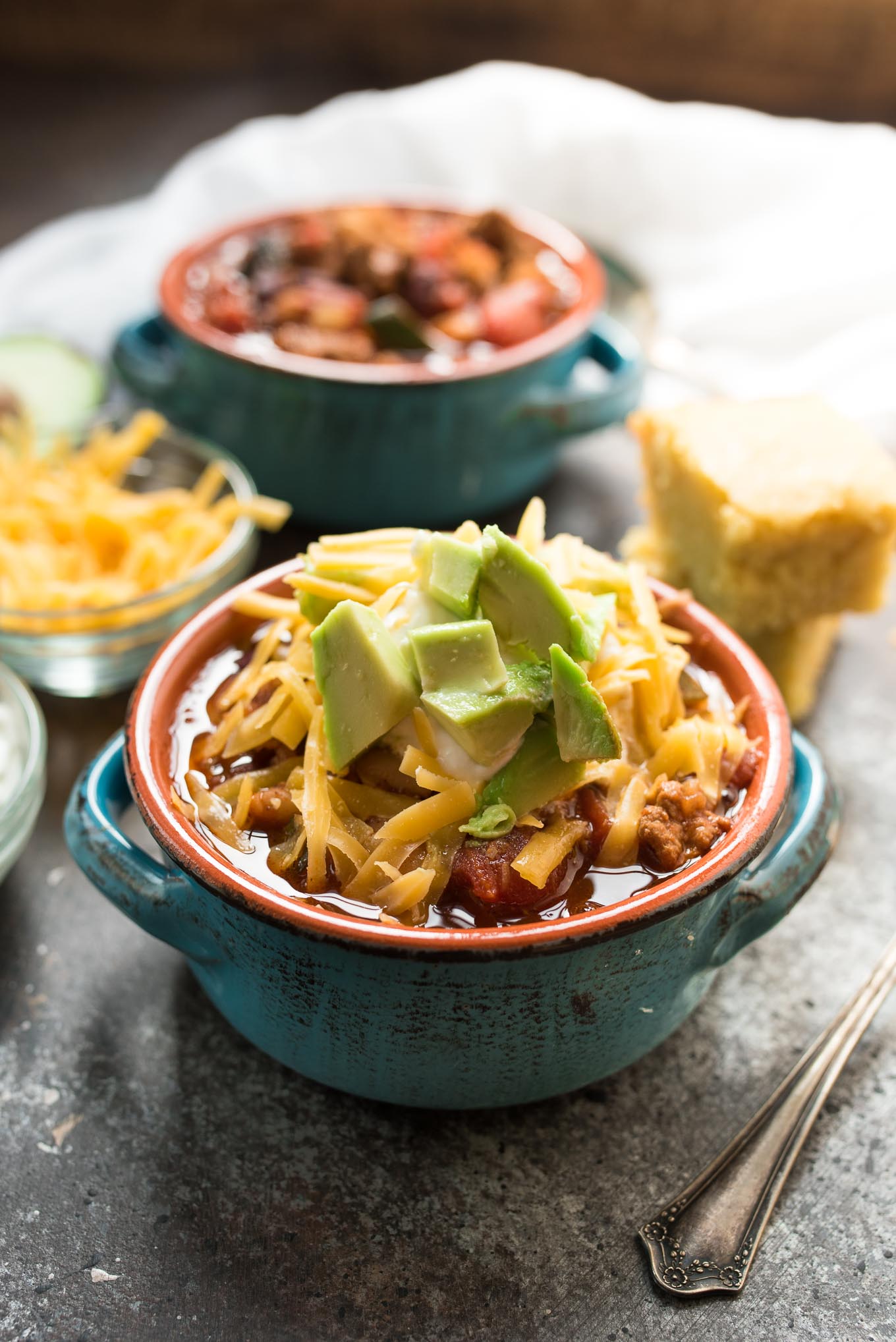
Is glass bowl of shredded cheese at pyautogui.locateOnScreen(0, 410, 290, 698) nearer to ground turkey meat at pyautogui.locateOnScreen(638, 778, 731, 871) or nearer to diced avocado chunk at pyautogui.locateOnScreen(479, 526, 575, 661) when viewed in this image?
diced avocado chunk at pyautogui.locateOnScreen(479, 526, 575, 661)

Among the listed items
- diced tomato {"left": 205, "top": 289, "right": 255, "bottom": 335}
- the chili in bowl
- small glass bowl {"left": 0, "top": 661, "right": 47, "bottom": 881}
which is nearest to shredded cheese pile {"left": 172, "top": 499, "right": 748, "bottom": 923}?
the chili in bowl

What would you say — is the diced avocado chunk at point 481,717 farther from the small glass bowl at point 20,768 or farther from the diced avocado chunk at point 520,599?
the small glass bowl at point 20,768

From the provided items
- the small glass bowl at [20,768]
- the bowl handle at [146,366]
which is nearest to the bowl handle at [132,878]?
the small glass bowl at [20,768]

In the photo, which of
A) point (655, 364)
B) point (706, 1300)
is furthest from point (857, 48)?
point (706, 1300)

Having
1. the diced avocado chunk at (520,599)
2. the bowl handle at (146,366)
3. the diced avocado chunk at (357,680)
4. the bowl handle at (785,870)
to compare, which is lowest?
the bowl handle at (146,366)

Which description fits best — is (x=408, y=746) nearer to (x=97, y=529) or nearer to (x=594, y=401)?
(x=97, y=529)

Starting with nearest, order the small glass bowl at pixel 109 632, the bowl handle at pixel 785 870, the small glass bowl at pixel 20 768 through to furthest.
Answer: the bowl handle at pixel 785 870 → the small glass bowl at pixel 20 768 → the small glass bowl at pixel 109 632
